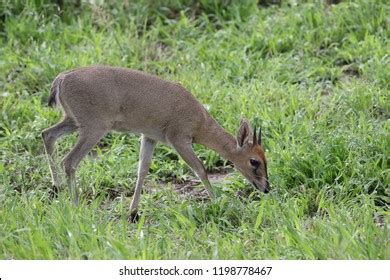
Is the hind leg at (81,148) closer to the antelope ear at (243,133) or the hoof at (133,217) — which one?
the hoof at (133,217)

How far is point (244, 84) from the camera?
1048 cm

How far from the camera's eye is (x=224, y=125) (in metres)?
9.84

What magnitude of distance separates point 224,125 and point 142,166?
1.34m

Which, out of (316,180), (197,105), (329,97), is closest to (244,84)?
(329,97)

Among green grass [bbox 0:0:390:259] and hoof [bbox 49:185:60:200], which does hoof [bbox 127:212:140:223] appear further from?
hoof [bbox 49:185:60:200]

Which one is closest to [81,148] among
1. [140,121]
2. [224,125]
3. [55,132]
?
[55,132]

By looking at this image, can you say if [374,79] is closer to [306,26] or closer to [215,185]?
[306,26]

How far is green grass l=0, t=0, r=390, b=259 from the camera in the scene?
705 centimetres

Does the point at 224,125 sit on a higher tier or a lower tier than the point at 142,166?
lower

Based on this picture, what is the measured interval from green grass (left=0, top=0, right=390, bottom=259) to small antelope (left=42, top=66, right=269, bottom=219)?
0.22m

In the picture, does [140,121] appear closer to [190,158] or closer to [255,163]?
[190,158]

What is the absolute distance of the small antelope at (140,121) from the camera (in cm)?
846

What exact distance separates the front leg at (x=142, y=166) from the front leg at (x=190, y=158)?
0.88 feet

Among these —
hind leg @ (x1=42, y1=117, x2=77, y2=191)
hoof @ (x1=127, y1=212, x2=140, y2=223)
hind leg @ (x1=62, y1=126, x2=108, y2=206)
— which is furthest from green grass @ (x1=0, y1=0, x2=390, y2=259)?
hind leg @ (x1=42, y1=117, x2=77, y2=191)
